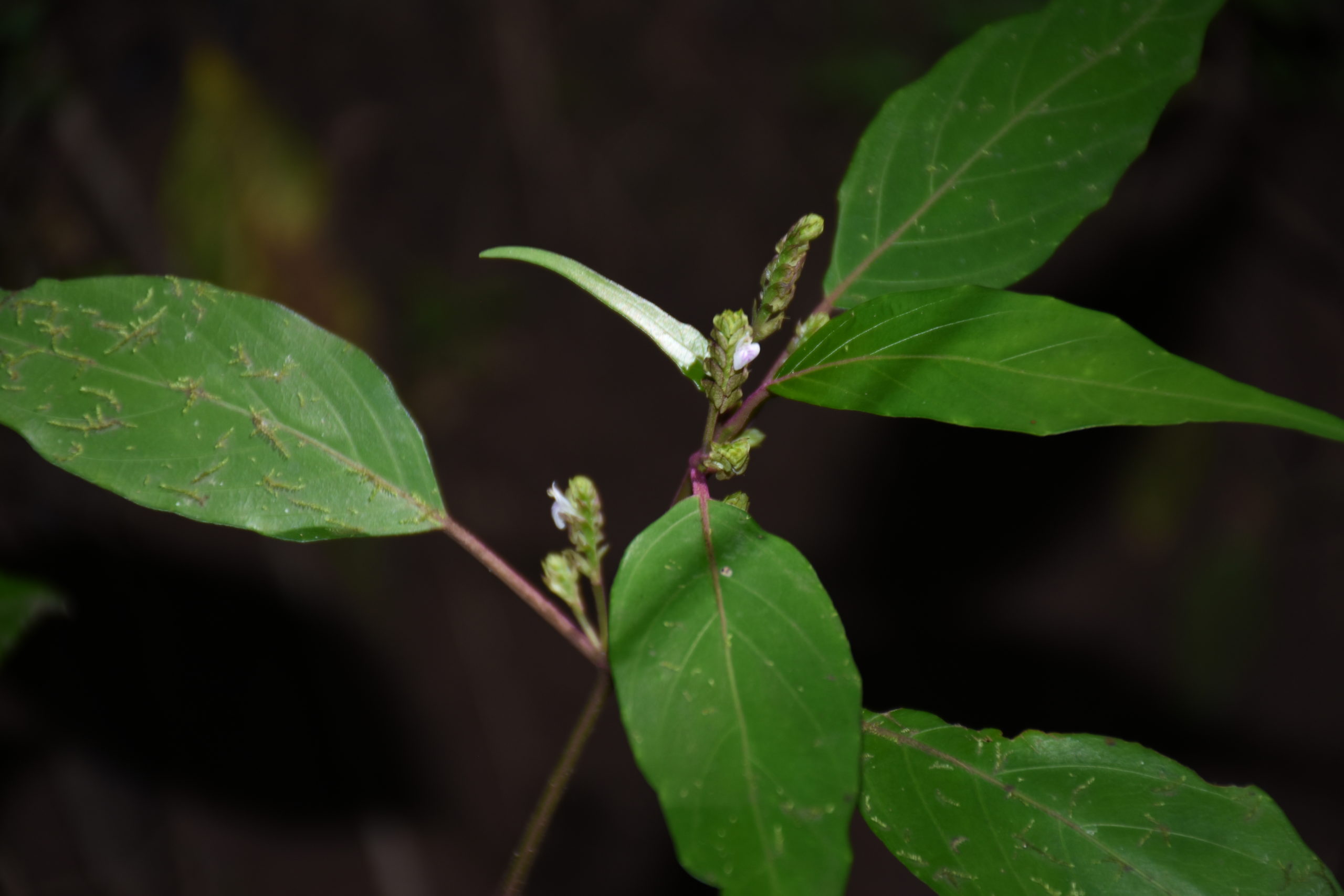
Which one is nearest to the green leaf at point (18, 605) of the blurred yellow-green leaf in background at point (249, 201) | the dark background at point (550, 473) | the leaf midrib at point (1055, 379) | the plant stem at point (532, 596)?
the plant stem at point (532, 596)

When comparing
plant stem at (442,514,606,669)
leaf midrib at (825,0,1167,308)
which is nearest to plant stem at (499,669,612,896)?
plant stem at (442,514,606,669)

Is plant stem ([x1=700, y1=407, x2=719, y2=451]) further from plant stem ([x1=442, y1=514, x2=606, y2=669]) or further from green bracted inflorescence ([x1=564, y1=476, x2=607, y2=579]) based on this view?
plant stem ([x1=442, y1=514, x2=606, y2=669])

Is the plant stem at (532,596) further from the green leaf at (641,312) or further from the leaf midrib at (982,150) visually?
the leaf midrib at (982,150)

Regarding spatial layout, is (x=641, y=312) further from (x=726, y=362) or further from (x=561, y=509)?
(x=561, y=509)

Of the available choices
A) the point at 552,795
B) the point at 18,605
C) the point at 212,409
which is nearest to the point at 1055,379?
the point at 552,795

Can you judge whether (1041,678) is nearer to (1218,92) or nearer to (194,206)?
(1218,92)

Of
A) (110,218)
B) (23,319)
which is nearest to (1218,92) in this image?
(23,319)
